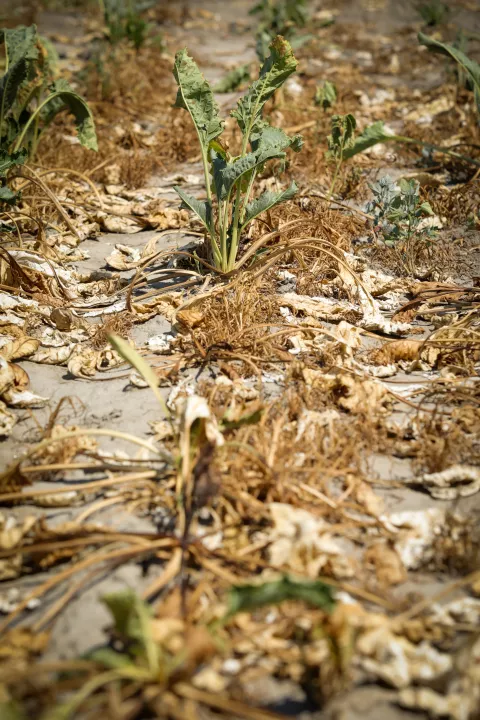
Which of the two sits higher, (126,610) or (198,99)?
(198,99)

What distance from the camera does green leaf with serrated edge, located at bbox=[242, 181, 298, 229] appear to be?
2502 mm

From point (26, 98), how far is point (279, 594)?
3399mm

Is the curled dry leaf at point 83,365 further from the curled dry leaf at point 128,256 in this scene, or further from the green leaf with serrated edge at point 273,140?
the green leaf with serrated edge at point 273,140

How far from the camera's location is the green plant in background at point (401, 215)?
2.90 metres

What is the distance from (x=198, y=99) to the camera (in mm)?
2650

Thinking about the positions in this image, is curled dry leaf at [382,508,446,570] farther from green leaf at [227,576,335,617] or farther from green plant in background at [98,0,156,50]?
green plant in background at [98,0,156,50]

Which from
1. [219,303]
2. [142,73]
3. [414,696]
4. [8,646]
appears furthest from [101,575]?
[142,73]

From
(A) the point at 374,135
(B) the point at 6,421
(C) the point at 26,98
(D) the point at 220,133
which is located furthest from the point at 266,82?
(B) the point at 6,421

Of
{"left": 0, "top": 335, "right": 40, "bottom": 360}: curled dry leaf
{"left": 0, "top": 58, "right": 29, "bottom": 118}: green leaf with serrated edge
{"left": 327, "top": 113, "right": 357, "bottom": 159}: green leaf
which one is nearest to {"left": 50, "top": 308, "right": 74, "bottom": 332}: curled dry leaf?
{"left": 0, "top": 335, "right": 40, "bottom": 360}: curled dry leaf

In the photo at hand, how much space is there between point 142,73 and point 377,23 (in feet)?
12.9

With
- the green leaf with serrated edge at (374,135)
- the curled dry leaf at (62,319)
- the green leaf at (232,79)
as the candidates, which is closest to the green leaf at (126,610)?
the curled dry leaf at (62,319)

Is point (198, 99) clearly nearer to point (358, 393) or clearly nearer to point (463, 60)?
point (463, 60)

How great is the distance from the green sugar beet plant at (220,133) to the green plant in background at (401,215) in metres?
0.61

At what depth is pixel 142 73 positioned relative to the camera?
5371 mm
